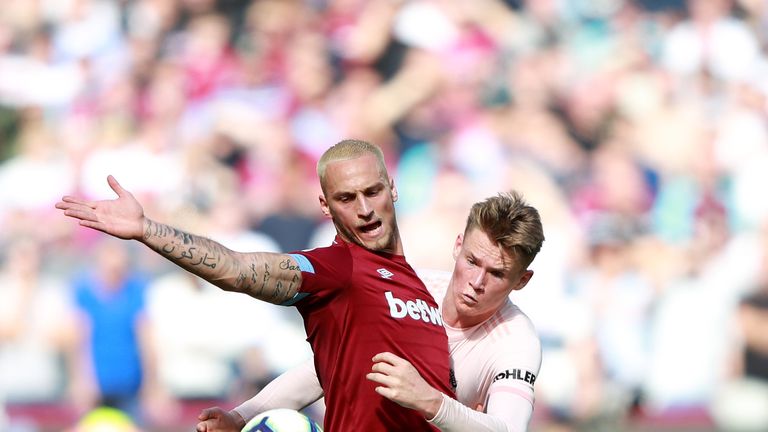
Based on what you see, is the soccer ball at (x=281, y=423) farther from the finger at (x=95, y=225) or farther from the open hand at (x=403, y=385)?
the finger at (x=95, y=225)

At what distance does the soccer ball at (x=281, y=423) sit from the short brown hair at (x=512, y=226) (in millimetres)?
1300

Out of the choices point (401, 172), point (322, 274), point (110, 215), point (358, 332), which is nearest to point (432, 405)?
point (358, 332)

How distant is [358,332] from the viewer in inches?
198

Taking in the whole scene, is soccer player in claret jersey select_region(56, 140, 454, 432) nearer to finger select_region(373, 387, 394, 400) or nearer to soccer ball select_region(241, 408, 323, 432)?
soccer ball select_region(241, 408, 323, 432)

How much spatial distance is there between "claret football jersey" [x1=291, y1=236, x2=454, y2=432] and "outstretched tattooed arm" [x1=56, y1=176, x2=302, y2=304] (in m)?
0.19

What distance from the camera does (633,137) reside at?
543 inches

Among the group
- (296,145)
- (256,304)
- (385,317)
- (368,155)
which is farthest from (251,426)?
(296,145)

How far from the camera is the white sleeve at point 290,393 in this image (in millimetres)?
5863

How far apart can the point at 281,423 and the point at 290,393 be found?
0.65 m

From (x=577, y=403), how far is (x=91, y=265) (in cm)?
554

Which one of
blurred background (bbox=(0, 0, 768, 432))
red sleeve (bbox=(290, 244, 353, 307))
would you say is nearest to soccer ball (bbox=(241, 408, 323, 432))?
red sleeve (bbox=(290, 244, 353, 307))

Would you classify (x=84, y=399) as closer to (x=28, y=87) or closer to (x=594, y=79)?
(x=28, y=87)

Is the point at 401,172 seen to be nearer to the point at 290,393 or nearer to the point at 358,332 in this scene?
the point at 290,393

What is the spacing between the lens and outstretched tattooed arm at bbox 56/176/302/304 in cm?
440
